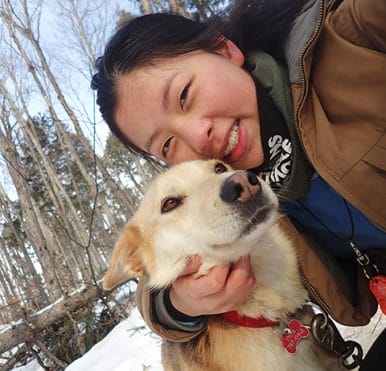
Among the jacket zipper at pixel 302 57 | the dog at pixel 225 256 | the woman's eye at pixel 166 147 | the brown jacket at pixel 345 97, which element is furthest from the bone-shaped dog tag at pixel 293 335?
the woman's eye at pixel 166 147

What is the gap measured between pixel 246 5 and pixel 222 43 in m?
0.25

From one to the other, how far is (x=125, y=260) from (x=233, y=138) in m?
0.84

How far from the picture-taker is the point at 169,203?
197 cm

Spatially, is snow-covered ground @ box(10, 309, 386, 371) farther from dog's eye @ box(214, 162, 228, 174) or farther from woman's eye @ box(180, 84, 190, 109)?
woman's eye @ box(180, 84, 190, 109)

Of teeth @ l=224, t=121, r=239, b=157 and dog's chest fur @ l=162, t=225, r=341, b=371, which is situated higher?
teeth @ l=224, t=121, r=239, b=157

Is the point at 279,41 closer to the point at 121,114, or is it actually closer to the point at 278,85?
the point at 278,85

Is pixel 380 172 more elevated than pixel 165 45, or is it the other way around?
pixel 165 45

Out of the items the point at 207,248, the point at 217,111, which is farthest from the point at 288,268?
the point at 217,111

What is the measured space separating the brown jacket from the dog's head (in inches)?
11.5

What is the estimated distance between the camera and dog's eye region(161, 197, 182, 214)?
1931 millimetres

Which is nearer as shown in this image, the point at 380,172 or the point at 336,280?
the point at 380,172

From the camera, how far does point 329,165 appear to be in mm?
A: 1498

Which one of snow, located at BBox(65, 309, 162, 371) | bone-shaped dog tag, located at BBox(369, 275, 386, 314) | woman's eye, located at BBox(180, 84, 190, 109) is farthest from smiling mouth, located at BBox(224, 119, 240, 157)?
snow, located at BBox(65, 309, 162, 371)

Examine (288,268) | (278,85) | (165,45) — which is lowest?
(288,268)
